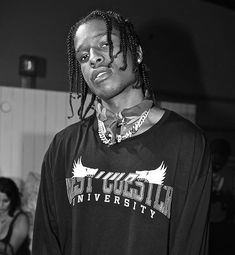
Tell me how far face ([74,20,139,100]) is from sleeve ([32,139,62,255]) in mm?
246

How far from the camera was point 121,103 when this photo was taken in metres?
0.94

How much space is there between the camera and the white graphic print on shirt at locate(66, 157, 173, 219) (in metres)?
0.87

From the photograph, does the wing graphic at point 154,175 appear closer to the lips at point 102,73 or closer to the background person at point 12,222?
the lips at point 102,73

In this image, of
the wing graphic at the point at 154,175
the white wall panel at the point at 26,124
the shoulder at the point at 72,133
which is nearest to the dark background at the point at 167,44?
the white wall panel at the point at 26,124

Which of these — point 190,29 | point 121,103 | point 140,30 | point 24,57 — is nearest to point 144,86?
point 121,103

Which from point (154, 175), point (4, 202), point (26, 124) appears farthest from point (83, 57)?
point (4, 202)

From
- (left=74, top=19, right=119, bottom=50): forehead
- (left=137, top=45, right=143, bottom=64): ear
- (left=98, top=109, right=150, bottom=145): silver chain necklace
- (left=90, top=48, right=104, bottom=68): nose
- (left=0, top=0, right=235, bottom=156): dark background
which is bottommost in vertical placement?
(left=98, top=109, right=150, bottom=145): silver chain necklace

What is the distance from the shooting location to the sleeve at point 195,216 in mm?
839

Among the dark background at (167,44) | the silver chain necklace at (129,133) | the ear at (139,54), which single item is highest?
the dark background at (167,44)

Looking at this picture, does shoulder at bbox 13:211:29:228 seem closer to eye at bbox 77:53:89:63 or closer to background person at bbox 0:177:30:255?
background person at bbox 0:177:30:255

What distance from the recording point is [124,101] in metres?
0.94

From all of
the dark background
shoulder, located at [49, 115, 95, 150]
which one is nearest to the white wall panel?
the dark background

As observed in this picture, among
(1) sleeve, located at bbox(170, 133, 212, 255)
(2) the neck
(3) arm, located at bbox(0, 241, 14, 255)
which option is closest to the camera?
(1) sleeve, located at bbox(170, 133, 212, 255)

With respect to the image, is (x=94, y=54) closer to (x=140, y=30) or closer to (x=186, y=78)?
(x=140, y=30)
